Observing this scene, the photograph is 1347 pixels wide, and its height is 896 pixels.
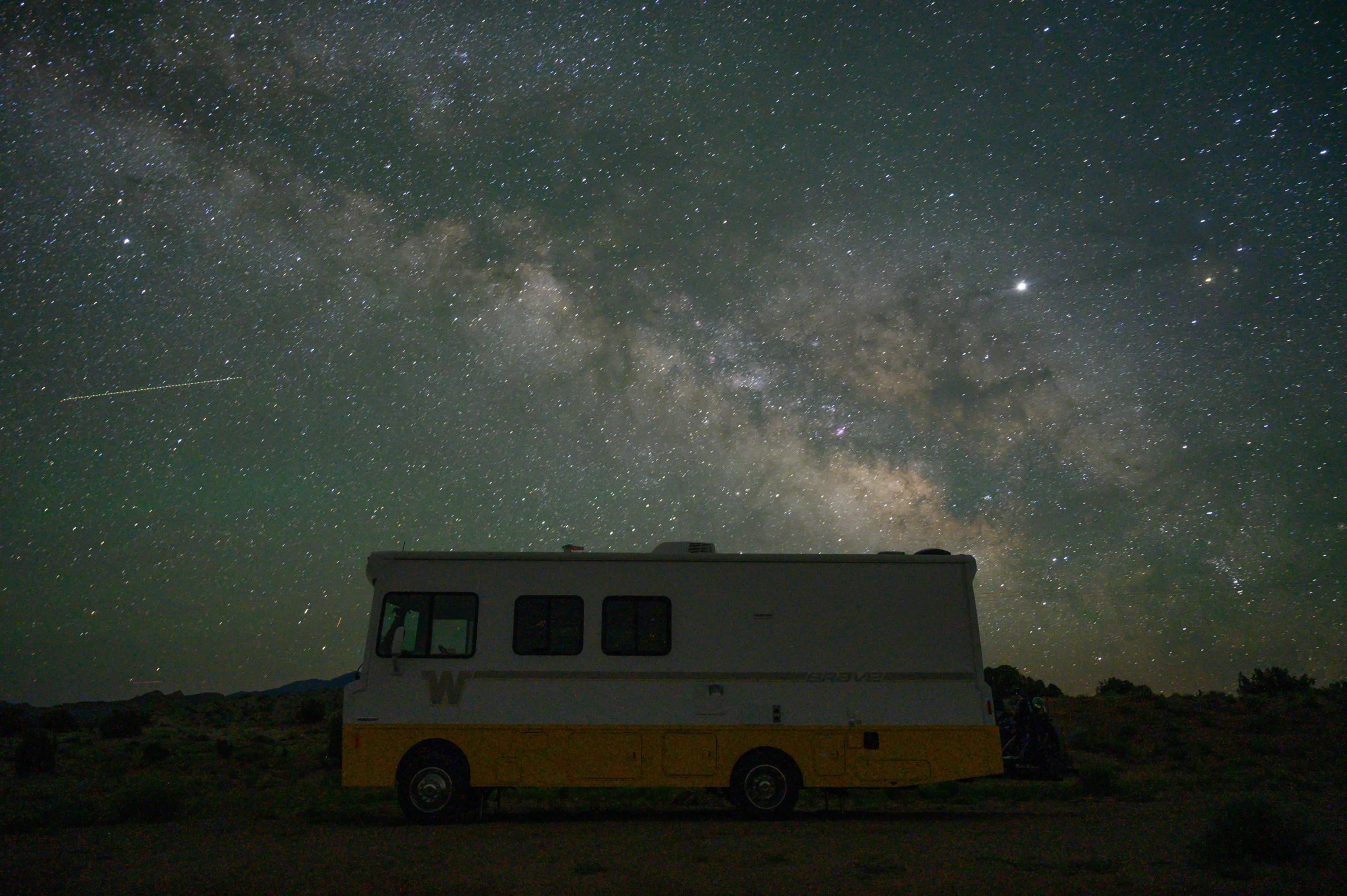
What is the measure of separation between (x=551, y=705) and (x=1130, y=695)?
99.8ft

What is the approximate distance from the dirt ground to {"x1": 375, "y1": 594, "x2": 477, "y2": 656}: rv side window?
2.01 meters

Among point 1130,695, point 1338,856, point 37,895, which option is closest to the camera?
point 37,895

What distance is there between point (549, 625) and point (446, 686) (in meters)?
1.41

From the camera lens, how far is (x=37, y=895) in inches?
252

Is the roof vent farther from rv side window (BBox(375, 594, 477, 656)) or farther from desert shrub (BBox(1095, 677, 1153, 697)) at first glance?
desert shrub (BBox(1095, 677, 1153, 697))

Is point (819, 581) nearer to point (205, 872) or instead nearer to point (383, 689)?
point (383, 689)

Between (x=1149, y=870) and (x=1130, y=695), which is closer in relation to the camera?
(x=1149, y=870)

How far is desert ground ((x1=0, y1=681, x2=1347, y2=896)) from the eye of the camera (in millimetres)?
6652

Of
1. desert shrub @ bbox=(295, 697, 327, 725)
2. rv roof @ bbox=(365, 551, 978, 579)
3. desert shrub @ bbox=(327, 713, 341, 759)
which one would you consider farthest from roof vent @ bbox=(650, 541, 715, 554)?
desert shrub @ bbox=(295, 697, 327, 725)

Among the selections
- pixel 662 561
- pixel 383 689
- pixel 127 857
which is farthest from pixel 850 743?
pixel 127 857

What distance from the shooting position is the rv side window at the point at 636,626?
10.2 metres

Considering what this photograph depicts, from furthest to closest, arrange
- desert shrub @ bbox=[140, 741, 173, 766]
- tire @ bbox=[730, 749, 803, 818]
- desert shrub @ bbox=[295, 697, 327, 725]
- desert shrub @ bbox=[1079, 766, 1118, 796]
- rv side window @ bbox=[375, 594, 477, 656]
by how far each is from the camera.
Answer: desert shrub @ bbox=[295, 697, 327, 725]
desert shrub @ bbox=[140, 741, 173, 766]
desert shrub @ bbox=[1079, 766, 1118, 796]
rv side window @ bbox=[375, 594, 477, 656]
tire @ bbox=[730, 749, 803, 818]

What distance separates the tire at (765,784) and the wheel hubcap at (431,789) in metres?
3.39

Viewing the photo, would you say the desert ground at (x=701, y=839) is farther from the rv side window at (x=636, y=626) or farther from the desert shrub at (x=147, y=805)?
the rv side window at (x=636, y=626)
